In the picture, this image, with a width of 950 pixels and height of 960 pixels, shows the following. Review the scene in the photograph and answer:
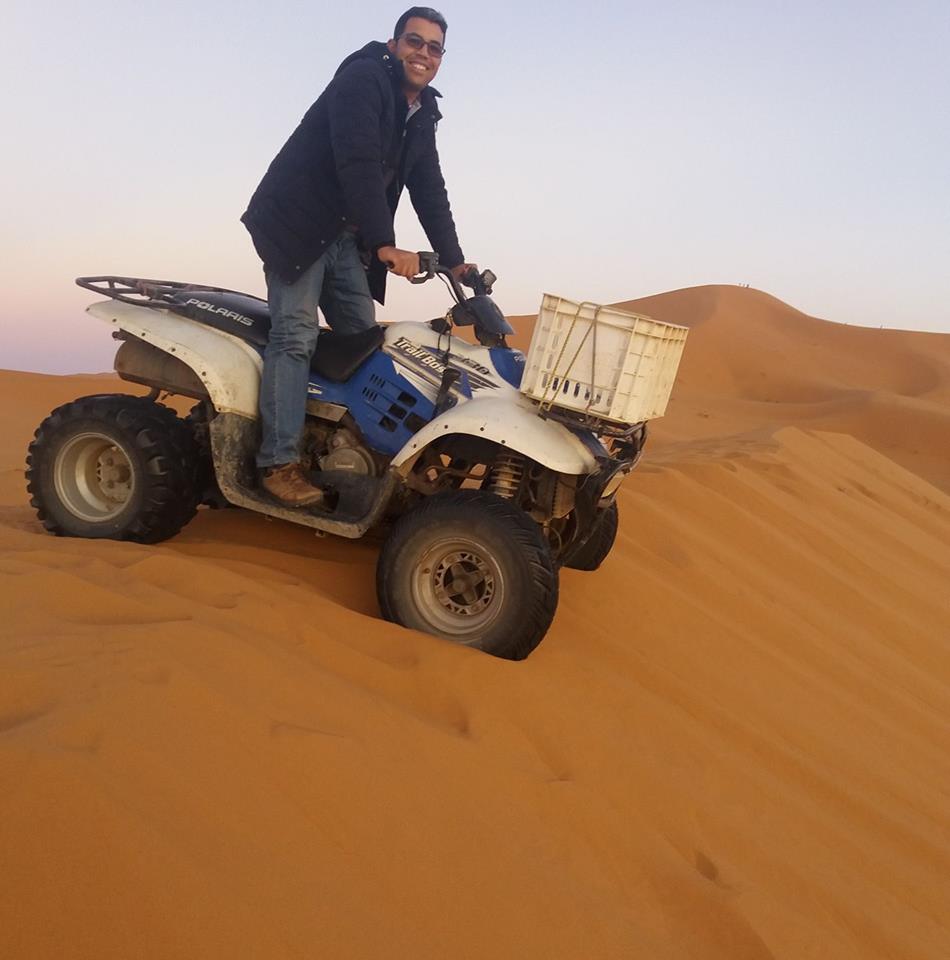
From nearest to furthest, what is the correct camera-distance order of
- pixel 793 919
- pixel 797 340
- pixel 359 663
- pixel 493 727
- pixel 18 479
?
pixel 793 919
pixel 493 727
pixel 359 663
pixel 18 479
pixel 797 340

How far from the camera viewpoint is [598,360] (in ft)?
11.4

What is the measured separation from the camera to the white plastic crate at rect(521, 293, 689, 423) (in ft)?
11.1

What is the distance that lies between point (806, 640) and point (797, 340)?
26841 mm

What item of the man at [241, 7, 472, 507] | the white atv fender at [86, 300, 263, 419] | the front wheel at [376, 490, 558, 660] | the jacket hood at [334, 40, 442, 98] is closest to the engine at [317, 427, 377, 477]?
the man at [241, 7, 472, 507]

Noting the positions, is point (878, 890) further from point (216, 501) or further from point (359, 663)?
point (216, 501)

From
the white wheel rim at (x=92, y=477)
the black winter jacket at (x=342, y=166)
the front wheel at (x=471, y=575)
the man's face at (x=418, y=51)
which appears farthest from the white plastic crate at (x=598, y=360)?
the white wheel rim at (x=92, y=477)

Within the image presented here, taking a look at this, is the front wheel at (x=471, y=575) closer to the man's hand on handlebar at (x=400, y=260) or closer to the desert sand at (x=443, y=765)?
the desert sand at (x=443, y=765)

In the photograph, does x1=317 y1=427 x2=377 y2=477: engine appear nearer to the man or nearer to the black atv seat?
the man

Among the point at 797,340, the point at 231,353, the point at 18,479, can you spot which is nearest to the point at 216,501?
the point at 231,353

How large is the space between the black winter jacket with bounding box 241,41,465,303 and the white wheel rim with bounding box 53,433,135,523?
131 centimetres

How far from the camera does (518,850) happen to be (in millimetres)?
2328

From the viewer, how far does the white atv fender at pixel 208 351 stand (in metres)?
4.17

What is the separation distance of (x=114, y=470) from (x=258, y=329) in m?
1.06

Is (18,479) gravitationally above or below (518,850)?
below
